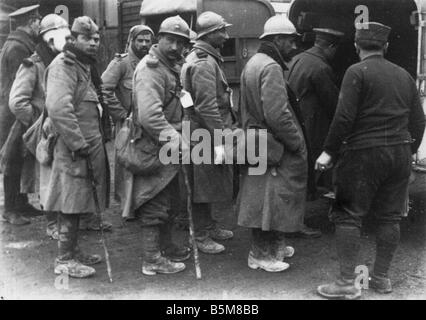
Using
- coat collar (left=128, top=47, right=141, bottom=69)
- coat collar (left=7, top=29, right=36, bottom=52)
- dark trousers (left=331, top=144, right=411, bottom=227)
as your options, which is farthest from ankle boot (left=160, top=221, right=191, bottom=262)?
coat collar (left=7, top=29, right=36, bottom=52)

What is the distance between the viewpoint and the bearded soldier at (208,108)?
16.1ft

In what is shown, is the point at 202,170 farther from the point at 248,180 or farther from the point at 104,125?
the point at 104,125

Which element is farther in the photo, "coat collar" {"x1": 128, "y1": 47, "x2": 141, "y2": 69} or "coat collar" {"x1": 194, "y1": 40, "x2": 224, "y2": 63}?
"coat collar" {"x1": 128, "y1": 47, "x2": 141, "y2": 69}

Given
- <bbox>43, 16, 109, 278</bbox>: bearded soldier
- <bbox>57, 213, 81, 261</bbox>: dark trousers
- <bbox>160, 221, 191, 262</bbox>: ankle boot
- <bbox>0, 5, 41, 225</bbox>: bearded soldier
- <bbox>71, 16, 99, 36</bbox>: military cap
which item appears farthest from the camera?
<bbox>0, 5, 41, 225</bbox>: bearded soldier

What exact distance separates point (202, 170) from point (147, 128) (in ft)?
3.38

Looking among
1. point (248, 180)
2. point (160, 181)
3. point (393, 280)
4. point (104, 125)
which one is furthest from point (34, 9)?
point (393, 280)

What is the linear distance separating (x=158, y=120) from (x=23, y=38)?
8.82 feet

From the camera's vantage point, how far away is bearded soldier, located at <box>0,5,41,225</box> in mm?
5996

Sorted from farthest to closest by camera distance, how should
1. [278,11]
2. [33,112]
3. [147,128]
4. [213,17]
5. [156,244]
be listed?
[278,11] → [33,112] → [213,17] → [156,244] → [147,128]

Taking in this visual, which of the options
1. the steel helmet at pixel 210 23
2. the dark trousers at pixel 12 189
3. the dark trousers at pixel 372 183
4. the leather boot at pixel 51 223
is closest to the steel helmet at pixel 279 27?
the steel helmet at pixel 210 23

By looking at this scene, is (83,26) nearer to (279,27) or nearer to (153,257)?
(279,27)

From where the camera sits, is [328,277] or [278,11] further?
[278,11]

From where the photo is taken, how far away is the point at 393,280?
441cm

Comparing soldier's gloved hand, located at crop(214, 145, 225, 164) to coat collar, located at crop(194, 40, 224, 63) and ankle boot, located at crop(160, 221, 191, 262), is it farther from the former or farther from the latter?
coat collar, located at crop(194, 40, 224, 63)
